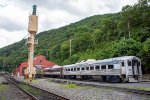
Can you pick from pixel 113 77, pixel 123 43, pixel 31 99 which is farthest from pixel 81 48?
pixel 31 99

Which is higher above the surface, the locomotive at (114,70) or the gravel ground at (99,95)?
the locomotive at (114,70)

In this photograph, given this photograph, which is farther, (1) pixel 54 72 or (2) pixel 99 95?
(1) pixel 54 72

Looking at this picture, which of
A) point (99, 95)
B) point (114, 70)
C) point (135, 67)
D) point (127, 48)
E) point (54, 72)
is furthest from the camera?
point (54, 72)

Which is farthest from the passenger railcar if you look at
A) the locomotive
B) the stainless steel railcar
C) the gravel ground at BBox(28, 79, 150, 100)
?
the gravel ground at BBox(28, 79, 150, 100)

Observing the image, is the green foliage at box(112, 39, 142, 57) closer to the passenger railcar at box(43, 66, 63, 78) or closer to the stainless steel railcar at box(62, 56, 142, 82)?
the stainless steel railcar at box(62, 56, 142, 82)

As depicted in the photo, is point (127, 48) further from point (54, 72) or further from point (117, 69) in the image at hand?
point (54, 72)

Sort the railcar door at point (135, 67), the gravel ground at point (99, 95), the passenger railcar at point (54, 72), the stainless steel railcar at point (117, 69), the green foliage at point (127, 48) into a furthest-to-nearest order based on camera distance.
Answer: the passenger railcar at point (54, 72), the green foliage at point (127, 48), the railcar door at point (135, 67), the stainless steel railcar at point (117, 69), the gravel ground at point (99, 95)

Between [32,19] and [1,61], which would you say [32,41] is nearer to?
[32,19]

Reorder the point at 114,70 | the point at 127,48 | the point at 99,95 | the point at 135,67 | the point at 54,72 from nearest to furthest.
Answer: the point at 99,95
the point at 135,67
the point at 114,70
the point at 127,48
the point at 54,72

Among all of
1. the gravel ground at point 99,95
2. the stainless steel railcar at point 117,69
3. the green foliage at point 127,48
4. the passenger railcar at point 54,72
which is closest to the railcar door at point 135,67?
the stainless steel railcar at point 117,69

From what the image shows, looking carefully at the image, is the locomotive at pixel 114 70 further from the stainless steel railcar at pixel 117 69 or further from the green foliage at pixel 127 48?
the green foliage at pixel 127 48

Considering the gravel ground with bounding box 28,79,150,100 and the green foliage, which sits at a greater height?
the green foliage

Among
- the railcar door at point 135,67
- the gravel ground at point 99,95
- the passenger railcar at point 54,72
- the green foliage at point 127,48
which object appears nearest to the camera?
the gravel ground at point 99,95

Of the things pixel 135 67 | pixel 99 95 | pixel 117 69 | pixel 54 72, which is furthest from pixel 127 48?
pixel 54 72
